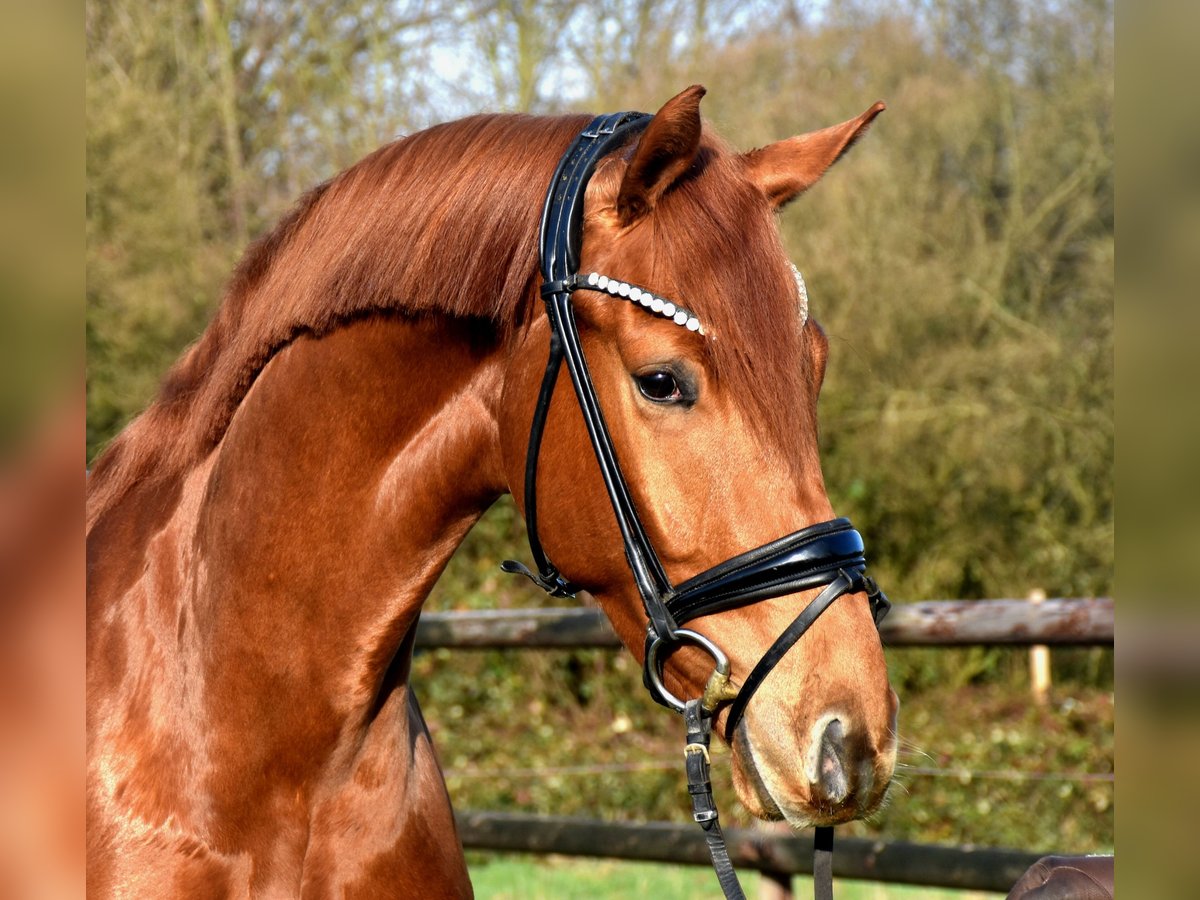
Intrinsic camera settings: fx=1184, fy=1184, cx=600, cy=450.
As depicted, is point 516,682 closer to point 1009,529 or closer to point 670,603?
point 1009,529

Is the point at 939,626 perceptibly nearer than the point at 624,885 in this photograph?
Yes

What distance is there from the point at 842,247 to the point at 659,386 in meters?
7.06

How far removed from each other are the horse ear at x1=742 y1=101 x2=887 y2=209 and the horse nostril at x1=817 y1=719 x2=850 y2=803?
860 mm

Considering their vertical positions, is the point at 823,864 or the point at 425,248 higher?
the point at 425,248

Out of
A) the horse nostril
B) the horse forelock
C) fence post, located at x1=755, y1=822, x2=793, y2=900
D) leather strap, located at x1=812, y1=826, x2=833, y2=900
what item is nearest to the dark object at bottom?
leather strap, located at x1=812, y1=826, x2=833, y2=900

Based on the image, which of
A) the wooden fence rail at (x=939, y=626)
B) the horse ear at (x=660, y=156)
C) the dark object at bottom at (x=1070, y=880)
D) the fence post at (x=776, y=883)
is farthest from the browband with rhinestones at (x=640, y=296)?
the fence post at (x=776, y=883)

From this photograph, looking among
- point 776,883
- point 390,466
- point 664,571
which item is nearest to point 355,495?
point 390,466

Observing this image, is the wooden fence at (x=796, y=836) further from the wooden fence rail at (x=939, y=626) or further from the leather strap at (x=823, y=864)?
the leather strap at (x=823, y=864)

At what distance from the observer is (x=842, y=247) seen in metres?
8.38

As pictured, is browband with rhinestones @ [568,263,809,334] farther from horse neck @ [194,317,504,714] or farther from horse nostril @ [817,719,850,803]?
horse nostril @ [817,719,850,803]

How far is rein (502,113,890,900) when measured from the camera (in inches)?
60.7

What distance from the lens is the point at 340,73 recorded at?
8.81 m

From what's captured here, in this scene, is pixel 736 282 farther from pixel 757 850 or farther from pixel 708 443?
pixel 757 850

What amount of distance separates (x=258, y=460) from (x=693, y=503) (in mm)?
746
